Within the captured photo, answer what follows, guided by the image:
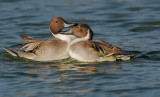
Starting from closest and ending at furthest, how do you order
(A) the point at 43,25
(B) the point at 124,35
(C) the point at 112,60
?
1. (C) the point at 112,60
2. (B) the point at 124,35
3. (A) the point at 43,25

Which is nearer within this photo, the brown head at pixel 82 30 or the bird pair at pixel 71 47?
the bird pair at pixel 71 47

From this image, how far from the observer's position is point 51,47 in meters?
11.0

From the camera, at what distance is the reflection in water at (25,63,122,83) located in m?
9.59

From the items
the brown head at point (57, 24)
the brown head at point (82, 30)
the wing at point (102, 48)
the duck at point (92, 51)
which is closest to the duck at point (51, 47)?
the brown head at point (57, 24)

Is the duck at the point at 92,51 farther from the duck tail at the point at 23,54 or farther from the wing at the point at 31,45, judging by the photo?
the duck tail at the point at 23,54

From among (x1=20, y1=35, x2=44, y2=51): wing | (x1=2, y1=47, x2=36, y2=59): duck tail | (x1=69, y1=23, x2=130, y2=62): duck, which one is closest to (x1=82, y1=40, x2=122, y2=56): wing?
(x1=69, y1=23, x2=130, y2=62): duck

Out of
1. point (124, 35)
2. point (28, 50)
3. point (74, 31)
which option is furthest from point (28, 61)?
point (124, 35)

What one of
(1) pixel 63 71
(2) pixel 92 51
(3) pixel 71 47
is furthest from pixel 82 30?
(1) pixel 63 71

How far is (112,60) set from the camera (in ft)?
35.2

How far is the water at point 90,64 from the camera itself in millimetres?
8805

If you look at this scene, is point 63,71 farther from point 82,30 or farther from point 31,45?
point 31,45

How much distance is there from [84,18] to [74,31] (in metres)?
5.60

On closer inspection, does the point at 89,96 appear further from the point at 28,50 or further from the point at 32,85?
the point at 28,50

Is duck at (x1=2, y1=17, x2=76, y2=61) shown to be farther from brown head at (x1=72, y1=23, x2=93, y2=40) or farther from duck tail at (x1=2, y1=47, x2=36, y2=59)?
brown head at (x1=72, y1=23, x2=93, y2=40)
